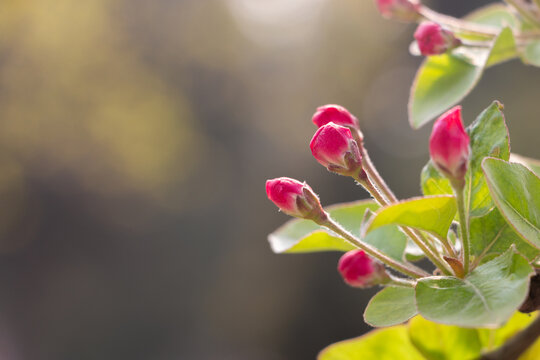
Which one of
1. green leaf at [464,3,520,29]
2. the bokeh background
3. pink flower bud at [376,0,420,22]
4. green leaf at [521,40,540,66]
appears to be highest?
pink flower bud at [376,0,420,22]

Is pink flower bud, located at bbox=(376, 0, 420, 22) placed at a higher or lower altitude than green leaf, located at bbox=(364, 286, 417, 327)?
higher

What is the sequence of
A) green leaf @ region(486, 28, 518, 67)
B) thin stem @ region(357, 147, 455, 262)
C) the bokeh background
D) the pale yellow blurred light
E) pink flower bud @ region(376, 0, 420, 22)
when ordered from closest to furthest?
thin stem @ region(357, 147, 455, 262) → green leaf @ region(486, 28, 518, 67) → pink flower bud @ region(376, 0, 420, 22) → the bokeh background → the pale yellow blurred light

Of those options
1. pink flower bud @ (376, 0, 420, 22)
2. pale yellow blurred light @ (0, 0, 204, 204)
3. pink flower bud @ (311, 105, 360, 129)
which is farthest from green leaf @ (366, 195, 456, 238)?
pale yellow blurred light @ (0, 0, 204, 204)

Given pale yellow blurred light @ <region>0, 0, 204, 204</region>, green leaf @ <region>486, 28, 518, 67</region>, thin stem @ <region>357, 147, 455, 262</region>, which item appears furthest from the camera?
pale yellow blurred light @ <region>0, 0, 204, 204</region>

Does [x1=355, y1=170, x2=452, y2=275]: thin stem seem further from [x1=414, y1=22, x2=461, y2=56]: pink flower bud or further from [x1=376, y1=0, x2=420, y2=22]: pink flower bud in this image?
[x1=376, y1=0, x2=420, y2=22]: pink flower bud

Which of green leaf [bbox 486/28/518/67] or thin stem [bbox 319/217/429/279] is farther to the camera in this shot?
green leaf [bbox 486/28/518/67]

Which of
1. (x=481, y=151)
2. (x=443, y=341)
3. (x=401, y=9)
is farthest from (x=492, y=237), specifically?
(x=401, y=9)
